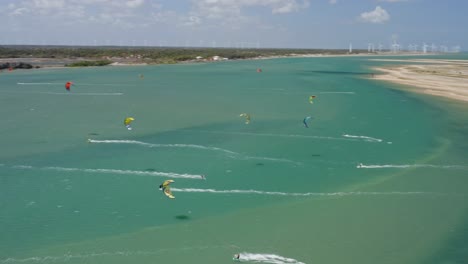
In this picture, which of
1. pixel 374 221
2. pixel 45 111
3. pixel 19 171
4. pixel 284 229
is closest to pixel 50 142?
pixel 19 171

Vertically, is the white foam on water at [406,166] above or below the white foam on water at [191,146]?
below

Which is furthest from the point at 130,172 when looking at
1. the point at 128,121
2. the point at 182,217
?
the point at 128,121

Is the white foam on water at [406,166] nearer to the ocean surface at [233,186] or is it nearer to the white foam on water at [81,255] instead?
the ocean surface at [233,186]

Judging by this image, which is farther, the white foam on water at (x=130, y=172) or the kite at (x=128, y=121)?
the kite at (x=128, y=121)

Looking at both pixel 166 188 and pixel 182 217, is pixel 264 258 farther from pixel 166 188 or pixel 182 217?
pixel 166 188

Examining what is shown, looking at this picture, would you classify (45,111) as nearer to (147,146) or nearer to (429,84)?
(147,146)

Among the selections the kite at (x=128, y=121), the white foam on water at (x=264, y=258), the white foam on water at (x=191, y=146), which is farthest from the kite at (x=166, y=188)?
the kite at (x=128, y=121)
